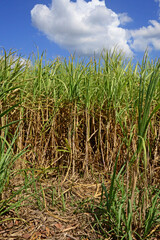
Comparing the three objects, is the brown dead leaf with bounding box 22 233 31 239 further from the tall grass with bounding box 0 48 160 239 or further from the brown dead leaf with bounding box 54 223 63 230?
the tall grass with bounding box 0 48 160 239

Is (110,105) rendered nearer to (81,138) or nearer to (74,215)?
(81,138)

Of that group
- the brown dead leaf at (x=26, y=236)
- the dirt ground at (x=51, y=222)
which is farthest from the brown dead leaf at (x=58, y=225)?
the brown dead leaf at (x=26, y=236)

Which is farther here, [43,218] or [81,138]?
[81,138]

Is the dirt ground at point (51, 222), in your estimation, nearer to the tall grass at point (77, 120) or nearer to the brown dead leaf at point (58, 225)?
the brown dead leaf at point (58, 225)

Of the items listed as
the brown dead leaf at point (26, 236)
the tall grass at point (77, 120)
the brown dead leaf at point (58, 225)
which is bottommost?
the brown dead leaf at point (26, 236)

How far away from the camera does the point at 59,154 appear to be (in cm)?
261

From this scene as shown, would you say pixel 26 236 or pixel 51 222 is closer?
pixel 26 236

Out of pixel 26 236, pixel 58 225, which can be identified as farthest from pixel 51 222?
pixel 26 236

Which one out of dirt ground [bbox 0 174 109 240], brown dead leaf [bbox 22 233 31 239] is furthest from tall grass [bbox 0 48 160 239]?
brown dead leaf [bbox 22 233 31 239]

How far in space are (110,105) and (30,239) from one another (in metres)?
1.42

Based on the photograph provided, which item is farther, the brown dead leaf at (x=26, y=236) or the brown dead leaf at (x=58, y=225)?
the brown dead leaf at (x=58, y=225)

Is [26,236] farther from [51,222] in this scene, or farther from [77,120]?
[77,120]

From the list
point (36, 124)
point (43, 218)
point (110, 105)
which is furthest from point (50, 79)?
point (43, 218)

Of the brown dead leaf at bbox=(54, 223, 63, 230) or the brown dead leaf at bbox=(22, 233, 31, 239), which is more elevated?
the brown dead leaf at bbox=(54, 223, 63, 230)
